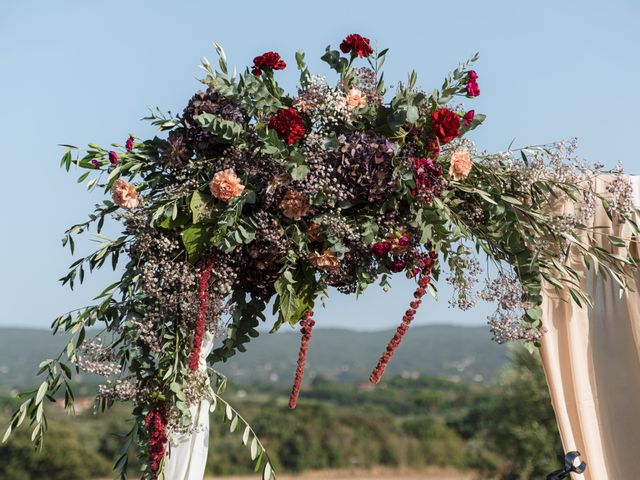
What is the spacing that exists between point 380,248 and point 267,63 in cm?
83

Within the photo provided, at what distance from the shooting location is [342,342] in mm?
28344

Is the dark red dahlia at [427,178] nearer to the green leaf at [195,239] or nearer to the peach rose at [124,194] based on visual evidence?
the green leaf at [195,239]

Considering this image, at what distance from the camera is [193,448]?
3.18m

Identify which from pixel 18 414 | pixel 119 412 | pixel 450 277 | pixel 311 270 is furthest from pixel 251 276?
pixel 119 412

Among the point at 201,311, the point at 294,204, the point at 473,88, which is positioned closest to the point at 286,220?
the point at 294,204

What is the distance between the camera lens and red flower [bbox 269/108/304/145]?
9.50 ft

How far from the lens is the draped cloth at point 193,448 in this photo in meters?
3.14

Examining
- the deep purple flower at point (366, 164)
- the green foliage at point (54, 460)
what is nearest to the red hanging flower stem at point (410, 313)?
the deep purple flower at point (366, 164)

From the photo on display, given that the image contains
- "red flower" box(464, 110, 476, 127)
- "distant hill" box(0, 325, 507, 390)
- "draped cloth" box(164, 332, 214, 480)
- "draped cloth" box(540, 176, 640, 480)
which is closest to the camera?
"red flower" box(464, 110, 476, 127)

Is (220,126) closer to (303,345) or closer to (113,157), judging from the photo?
(113,157)

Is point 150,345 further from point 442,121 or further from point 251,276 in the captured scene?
point 442,121

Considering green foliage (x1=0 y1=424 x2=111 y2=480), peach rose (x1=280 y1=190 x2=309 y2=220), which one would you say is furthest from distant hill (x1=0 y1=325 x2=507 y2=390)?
peach rose (x1=280 y1=190 x2=309 y2=220)

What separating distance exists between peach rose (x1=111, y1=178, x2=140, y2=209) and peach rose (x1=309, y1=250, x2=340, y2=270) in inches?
28.3

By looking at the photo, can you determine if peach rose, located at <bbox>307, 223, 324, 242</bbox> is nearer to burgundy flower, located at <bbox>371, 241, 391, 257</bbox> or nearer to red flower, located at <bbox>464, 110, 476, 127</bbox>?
burgundy flower, located at <bbox>371, 241, 391, 257</bbox>
